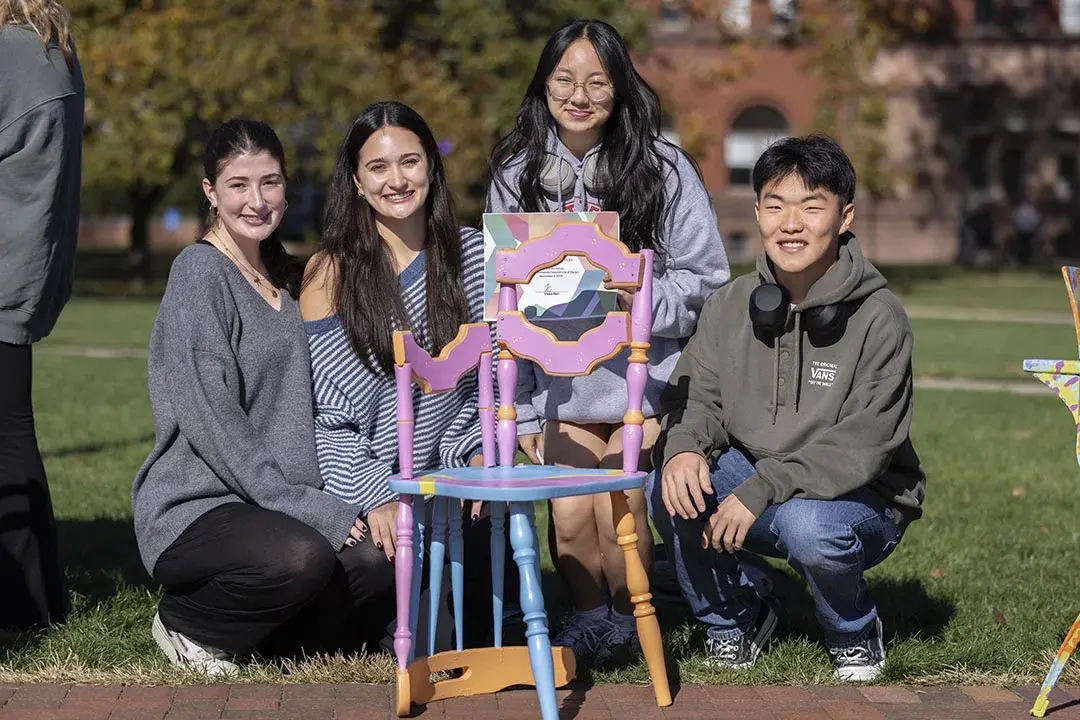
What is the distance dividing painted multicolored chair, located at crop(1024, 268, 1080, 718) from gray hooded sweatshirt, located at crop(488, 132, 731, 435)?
1.12m

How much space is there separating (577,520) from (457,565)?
21.8 inches

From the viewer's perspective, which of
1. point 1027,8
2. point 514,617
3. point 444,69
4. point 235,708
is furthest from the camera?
point 1027,8

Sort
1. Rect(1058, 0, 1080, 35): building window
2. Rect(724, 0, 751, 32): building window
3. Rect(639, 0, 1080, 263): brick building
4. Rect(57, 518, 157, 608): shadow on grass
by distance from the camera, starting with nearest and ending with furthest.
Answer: Rect(57, 518, 157, 608): shadow on grass < Rect(724, 0, 751, 32): building window < Rect(639, 0, 1080, 263): brick building < Rect(1058, 0, 1080, 35): building window

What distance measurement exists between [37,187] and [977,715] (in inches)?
132

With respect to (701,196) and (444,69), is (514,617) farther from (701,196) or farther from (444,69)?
(444,69)

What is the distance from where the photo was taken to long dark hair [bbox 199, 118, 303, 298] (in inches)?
196

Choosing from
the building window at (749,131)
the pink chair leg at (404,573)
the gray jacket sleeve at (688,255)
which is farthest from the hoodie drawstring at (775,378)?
the building window at (749,131)

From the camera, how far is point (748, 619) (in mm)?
5086

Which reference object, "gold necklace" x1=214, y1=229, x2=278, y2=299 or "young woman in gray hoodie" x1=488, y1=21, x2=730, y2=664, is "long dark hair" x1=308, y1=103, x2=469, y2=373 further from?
"young woman in gray hoodie" x1=488, y1=21, x2=730, y2=664

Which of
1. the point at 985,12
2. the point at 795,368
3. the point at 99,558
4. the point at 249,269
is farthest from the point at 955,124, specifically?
the point at 249,269

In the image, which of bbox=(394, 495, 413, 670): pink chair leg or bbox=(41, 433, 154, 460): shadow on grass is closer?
bbox=(394, 495, 413, 670): pink chair leg

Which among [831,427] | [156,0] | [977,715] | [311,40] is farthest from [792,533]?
[156,0]

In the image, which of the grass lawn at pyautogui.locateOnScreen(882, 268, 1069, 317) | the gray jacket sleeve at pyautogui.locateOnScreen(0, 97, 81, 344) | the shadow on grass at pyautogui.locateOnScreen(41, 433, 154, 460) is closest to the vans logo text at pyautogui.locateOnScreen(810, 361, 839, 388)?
the gray jacket sleeve at pyautogui.locateOnScreen(0, 97, 81, 344)

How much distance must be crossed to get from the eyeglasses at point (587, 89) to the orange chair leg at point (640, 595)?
1360 mm
